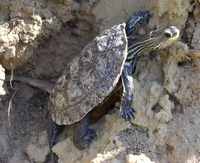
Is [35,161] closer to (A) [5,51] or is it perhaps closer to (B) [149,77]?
(A) [5,51]

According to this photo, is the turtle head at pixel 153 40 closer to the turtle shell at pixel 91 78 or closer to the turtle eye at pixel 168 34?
the turtle eye at pixel 168 34

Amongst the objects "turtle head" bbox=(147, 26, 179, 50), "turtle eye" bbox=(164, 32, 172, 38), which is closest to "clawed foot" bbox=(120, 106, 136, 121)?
"turtle head" bbox=(147, 26, 179, 50)

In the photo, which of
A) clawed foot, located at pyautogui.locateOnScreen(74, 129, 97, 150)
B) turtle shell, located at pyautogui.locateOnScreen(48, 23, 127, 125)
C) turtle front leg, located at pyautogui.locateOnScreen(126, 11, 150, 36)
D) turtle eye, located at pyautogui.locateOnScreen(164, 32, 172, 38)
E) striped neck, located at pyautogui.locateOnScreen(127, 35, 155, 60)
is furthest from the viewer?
turtle front leg, located at pyautogui.locateOnScreen(126, 11, 150, 36)

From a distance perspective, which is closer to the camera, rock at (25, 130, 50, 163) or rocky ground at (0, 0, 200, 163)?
rocky ground at (0, 0, 200, 163)

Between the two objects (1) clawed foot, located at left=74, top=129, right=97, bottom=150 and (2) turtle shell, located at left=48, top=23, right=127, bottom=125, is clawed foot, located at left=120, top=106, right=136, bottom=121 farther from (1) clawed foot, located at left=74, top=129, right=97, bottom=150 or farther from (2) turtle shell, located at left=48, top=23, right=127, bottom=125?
(1) clawed foot, located at left=74, top=129, right=97, bottom=150

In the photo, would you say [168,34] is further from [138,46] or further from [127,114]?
[127,114]

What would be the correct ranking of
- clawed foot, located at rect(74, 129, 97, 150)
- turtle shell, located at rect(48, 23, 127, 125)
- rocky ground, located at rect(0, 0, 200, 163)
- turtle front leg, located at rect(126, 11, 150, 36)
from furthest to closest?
turtle front leg, located at rect(126, 11, 150, 36)
clawed foot, located at rect(74, 129, 97, 150)
turtle shell, located at rect(48, 23, 127, 125)
rocky ground, located at rect(0, 0, 200, 163)

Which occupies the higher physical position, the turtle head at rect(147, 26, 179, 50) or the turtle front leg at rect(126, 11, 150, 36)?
the turtle front leg at rect(126, 11, 150, 36)

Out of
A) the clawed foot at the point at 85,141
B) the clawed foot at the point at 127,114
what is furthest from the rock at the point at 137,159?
the clawed foot at the point at 85,141

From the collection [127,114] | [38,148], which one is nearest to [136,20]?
[127,114]
